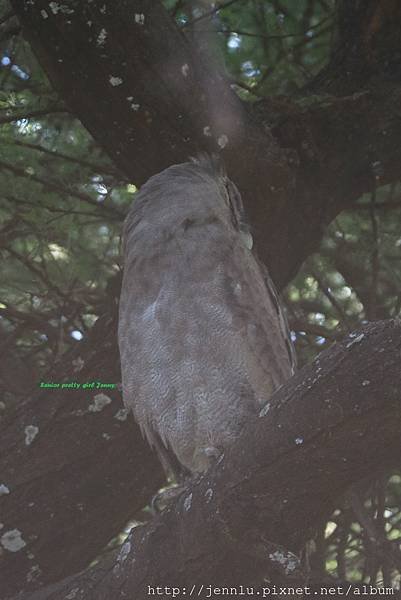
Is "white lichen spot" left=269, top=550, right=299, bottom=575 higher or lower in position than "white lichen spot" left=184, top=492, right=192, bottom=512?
lower

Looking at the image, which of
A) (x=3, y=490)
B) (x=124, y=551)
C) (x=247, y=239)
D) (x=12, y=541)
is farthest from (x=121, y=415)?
(x=124, y=551)

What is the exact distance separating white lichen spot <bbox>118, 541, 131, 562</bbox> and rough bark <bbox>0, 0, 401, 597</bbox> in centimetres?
91

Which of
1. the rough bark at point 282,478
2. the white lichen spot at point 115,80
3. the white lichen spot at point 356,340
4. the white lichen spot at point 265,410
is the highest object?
the white lichen spot at point 115,80

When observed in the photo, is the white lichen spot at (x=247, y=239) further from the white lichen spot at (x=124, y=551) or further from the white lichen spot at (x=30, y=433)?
the white lichen spot at (x=124, y=551)

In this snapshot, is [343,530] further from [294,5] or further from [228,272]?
[294,5]

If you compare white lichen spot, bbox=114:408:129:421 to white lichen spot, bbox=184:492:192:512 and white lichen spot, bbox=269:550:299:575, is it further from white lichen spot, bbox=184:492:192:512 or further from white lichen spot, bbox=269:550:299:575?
white lichen spot, bbox=269:550:299:575

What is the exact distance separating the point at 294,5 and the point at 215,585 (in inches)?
133

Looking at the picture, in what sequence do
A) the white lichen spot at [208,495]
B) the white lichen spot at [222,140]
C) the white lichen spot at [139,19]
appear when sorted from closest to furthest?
1. the white lichen spot at [208,495]
2. the white lichen spot at [139,19]
3. the white lichen spot at [222,140]

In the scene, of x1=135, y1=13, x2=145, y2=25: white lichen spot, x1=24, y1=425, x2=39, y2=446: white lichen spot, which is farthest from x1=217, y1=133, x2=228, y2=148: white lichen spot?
x1=24, y1=425, x2=39, y2=446: white lichen spot

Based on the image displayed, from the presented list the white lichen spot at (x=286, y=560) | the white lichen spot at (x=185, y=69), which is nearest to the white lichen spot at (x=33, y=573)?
the white lichen spot at (x=286, y=560)

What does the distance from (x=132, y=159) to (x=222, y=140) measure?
44cm

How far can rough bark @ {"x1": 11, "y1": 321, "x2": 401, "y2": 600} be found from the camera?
2168 millimetres

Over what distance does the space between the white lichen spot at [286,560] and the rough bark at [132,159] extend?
1426 mm

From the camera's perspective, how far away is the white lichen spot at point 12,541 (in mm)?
3543
